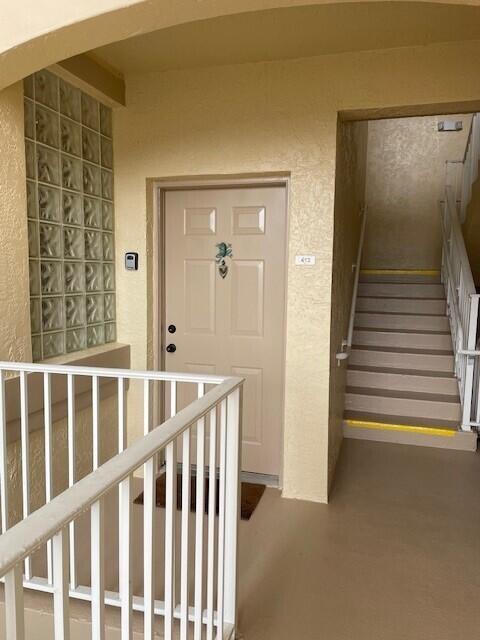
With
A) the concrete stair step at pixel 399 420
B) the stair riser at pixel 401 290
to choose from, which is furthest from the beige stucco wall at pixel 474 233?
the concrete stair step at pixel 399 420

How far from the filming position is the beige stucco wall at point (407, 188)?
6203 mm

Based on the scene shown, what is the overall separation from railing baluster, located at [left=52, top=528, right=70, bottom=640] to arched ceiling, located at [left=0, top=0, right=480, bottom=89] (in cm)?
165

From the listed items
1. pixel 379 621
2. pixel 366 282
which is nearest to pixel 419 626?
pixel 379 621

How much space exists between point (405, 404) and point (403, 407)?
3cm

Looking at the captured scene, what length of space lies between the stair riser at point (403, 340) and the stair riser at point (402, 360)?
0.17 meters

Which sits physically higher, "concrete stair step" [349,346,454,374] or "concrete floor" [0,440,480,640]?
"concrete stair step" [349,346,454,374]

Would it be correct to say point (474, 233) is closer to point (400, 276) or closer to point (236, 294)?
point (400, 276)

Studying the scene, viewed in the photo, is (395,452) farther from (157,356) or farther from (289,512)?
(157,356)

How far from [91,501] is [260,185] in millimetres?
2481

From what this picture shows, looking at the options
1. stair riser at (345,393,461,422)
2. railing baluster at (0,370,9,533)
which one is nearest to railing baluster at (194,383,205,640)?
railing baluster at (0,370,9,533)

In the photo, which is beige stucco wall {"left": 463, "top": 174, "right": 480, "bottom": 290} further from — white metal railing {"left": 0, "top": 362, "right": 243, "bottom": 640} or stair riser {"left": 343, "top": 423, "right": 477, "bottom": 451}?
white metal railing {"left": 0, "top": 362, "right": 243, "bottom": 640}

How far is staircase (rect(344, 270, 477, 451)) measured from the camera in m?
3.88

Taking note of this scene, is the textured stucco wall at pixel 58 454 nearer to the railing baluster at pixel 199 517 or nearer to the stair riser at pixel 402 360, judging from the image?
the railing baluster at pixel 199 517

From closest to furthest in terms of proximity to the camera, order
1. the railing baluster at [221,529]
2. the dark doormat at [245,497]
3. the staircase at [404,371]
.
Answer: the railing baluster at [221,529] < the dark doormat at [245,497] < the staircase at [404,371]
